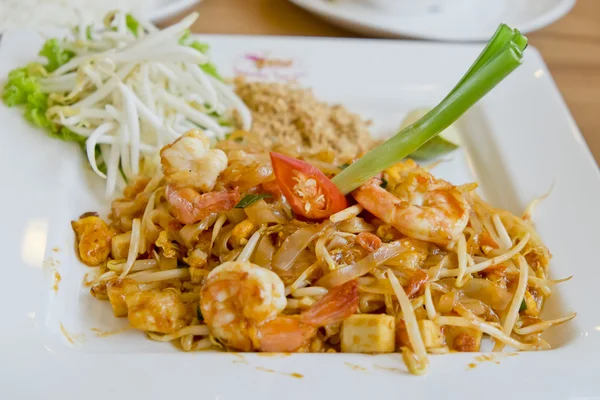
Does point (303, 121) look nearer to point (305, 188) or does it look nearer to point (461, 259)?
point (305, 188)

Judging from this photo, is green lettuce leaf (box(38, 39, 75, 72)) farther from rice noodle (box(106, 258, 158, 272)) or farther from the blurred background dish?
rice noodle (box(106, 258, 158, 272))

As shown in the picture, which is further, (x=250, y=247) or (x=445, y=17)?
(x=445, y=17)

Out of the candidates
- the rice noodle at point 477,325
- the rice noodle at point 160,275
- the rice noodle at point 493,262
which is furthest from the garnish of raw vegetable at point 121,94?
the rice noodle at point 477,325

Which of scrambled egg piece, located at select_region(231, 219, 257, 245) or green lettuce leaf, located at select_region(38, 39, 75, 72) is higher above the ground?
green lettuce leaf, located at select_region(38, 39, 75, 72)

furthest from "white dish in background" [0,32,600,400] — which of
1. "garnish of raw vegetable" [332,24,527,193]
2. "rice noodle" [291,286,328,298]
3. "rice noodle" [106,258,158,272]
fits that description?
"garnish of raw vegetable" [332,24,527,193]

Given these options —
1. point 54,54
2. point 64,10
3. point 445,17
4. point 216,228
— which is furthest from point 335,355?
point 64,10

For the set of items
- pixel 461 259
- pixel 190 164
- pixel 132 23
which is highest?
pixel 132 23

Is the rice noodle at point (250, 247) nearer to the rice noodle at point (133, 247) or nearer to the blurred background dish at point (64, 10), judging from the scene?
the rice noodle at point (133, 247)
